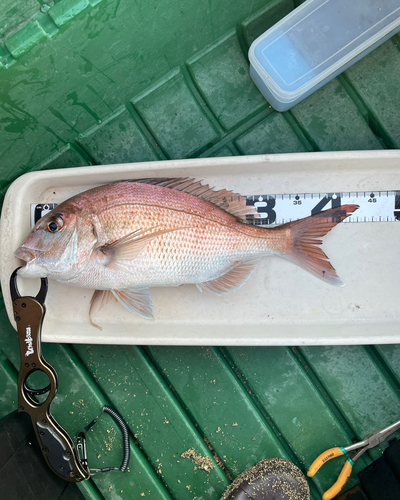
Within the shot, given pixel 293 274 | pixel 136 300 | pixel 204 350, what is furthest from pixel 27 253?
pixel 293 274

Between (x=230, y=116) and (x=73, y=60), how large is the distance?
84 centimetres

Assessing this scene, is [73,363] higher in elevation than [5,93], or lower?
lower

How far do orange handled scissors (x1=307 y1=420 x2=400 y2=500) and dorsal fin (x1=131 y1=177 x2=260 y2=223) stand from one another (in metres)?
1.28

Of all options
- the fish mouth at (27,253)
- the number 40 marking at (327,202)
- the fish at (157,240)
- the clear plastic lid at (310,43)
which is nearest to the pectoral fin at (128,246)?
the fish at (157,240)

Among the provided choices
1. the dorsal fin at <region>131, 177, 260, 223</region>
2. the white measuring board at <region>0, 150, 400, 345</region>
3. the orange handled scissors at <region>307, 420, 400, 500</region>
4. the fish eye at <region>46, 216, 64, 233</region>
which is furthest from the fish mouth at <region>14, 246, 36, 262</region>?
the orange handled scissors at <region>307, 420, 400, 500</region>

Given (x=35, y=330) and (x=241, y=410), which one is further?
(x=241, y=410)

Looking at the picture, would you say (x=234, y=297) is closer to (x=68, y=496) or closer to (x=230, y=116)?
(x=230, y=116)

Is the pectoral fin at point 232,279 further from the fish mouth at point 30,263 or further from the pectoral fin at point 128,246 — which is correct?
the fish mouth at point 30,263

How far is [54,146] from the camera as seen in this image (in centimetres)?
196

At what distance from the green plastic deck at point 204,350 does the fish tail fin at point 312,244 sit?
1.60 feet

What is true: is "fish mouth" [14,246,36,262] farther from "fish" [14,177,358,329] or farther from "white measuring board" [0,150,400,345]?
"white measuring board" [0,150,400,345]

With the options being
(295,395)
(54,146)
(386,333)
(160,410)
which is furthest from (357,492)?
(54,146)

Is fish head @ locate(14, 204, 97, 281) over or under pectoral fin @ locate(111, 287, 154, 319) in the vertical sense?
over

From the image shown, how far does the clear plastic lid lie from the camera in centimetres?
186
